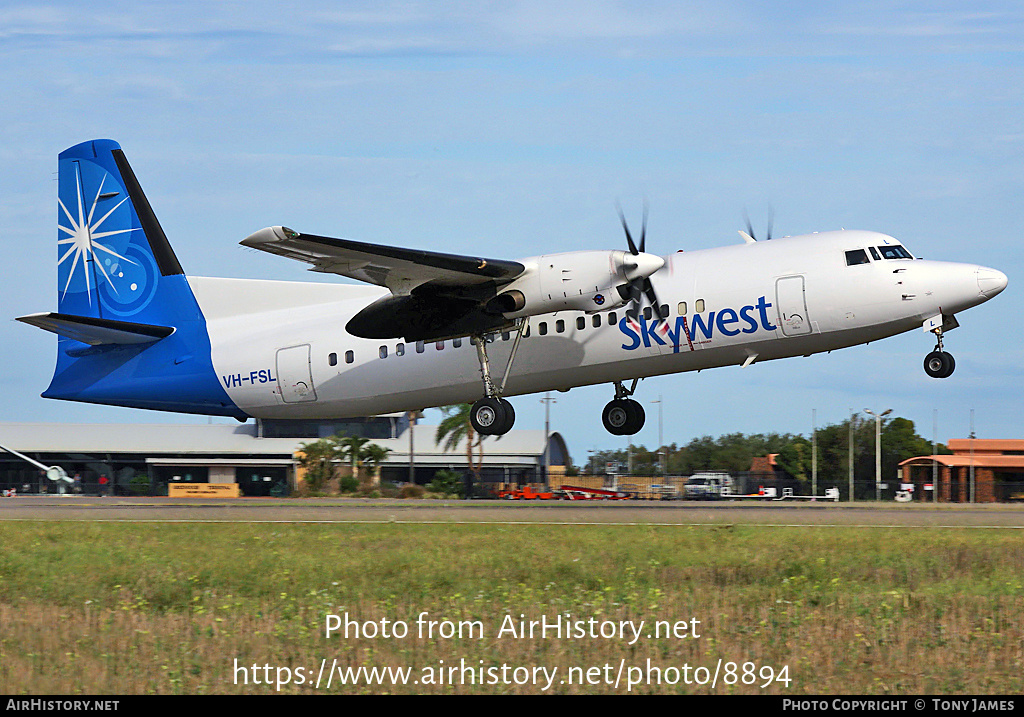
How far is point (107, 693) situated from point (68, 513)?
1699 centimetres

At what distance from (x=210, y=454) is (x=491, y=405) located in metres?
52.7

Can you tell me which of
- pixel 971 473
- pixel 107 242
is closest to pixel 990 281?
pixel 107 242

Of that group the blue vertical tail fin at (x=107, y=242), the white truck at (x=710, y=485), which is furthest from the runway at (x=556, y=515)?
the white truck at (x=710, y=485)

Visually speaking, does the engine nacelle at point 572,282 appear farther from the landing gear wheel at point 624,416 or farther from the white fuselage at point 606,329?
the landing gear wheel at point 624,416

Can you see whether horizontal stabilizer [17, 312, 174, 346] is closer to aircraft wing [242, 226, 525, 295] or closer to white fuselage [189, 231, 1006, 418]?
white fuselage [189, 231, 1006, 418]

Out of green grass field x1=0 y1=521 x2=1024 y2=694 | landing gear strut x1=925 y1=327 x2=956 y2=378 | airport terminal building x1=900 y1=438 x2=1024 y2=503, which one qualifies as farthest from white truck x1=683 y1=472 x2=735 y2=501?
green grass field x1=0 y1=521 x2=1024 y2=694

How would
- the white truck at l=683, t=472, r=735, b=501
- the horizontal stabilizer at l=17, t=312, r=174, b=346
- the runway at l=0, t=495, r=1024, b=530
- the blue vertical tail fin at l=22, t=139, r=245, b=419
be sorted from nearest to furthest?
1. the runway at l=0, t=495, r=1024, b=530
2. the horizontal stabilizer at l=17, t=312, r=174, b=346
3. the blue vertical tail fin at l=22, t=139, r=245, b=419
4. the white truck at l=683, t=472, r=735, b=501

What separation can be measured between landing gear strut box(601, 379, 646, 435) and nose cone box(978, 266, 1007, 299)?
8.44 m

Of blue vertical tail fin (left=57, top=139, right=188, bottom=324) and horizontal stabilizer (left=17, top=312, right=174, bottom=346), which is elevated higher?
blue vertical tail fin (left=57, top=139, right=188, bottom=324)

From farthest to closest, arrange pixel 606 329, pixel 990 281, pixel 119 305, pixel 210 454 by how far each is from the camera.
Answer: pixel 210 454 → pixel 119 305 → pixel 606 329 → pixel 990 281

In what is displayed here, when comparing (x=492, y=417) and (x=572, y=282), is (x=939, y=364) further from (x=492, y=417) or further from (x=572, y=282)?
(x=492, y=417)

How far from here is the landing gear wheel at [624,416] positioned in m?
27.1

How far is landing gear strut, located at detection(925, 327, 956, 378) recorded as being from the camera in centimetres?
2309

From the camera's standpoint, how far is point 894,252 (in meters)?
22.8
